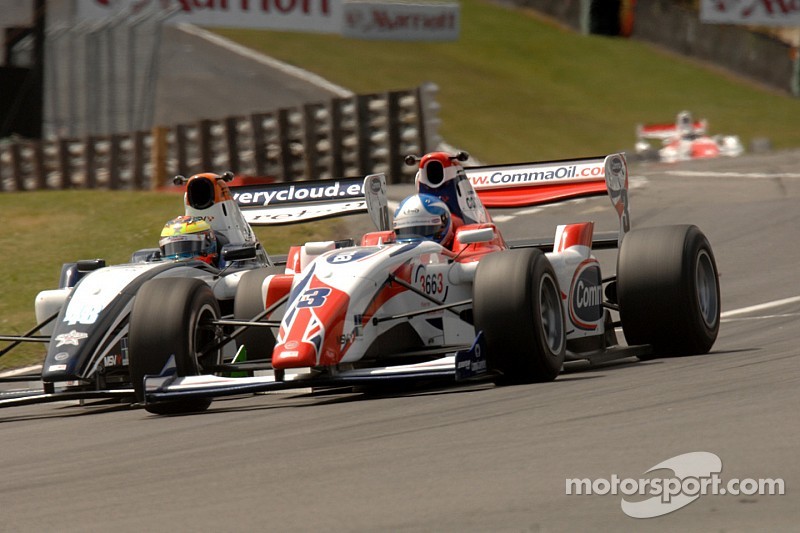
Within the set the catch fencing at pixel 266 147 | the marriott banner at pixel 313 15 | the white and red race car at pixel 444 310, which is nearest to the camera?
the white and red race car at pixel 444 310

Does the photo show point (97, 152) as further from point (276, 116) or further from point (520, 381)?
point (520, 381)

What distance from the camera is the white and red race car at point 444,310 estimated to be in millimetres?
8781

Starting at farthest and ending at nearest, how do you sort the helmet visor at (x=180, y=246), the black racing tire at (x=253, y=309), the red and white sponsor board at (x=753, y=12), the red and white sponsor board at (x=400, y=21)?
the red and white sponsor board at (x=400, y=21)
the red and white sponsor board at (x=753, y=12)
the helmet visor at (x=180, y=246)
the black racing tire at (x=253, y=309)

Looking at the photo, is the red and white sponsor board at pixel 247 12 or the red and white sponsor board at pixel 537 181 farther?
the red and white sponsor board at pixel 247 12

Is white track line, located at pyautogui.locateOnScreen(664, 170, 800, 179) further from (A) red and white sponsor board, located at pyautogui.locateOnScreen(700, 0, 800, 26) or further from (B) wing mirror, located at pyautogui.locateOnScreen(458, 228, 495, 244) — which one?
(A) red and white sponsor board, located at pyautogui.locateOnScreen(700, 0, 800, 26)

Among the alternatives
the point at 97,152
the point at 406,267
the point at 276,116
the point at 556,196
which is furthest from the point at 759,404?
the point at 97,152

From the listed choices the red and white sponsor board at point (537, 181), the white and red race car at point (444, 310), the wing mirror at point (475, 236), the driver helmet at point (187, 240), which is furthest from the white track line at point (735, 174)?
the wing mirror at point (475, 236)

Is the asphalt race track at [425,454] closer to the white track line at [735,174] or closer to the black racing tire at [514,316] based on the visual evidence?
the black racing tire at [514,316]

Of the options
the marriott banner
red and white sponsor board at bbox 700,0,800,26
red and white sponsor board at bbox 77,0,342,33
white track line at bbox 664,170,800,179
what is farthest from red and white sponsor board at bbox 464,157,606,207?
red and white sponsor board at bbox 700,0,800,26

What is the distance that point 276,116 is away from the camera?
2484 cm

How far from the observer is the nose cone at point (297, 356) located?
867 centimetres

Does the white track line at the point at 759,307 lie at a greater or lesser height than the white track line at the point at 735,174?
greater

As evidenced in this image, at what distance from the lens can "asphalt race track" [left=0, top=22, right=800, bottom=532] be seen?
536 cm

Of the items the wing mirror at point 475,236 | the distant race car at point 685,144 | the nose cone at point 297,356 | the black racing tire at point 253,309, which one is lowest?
the distant race car at point 685,144
